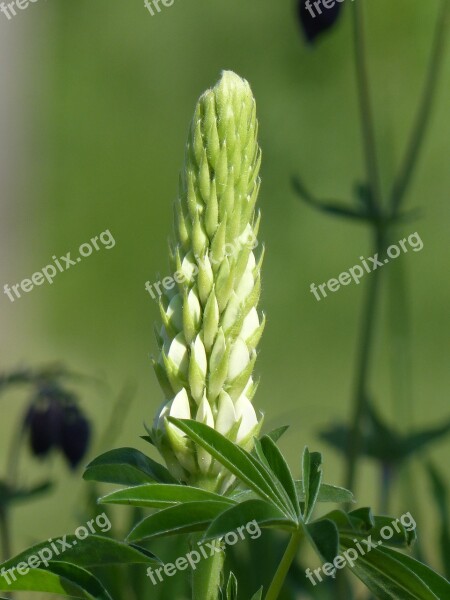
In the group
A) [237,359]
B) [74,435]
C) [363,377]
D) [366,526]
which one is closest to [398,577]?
[366,526]

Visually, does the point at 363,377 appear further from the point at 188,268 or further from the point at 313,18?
the point at 188,268

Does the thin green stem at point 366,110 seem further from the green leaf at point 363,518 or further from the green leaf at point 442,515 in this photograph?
the green leaf at point 363,518

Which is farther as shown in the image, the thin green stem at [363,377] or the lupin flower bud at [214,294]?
the thin green stem at [363,377]

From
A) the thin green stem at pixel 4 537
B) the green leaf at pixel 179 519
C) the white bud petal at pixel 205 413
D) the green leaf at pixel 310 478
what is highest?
the white bud petal at pixel 205 413

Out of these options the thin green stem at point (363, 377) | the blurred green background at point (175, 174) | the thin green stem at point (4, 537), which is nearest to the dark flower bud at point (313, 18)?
the thin green stem at point (363, 377)

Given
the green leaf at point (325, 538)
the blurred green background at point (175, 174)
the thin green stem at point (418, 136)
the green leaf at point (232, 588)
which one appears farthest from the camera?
the blurred green background at point (175, 174)

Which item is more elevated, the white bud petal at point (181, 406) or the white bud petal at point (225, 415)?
the white bud petal at point (181, 406)
